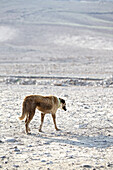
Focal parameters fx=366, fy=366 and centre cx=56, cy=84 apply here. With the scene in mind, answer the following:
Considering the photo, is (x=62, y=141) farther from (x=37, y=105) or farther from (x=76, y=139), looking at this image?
(x=37, y=105)

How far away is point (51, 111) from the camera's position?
9297 millimetres

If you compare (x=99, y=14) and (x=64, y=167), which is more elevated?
(x=99, y=14)

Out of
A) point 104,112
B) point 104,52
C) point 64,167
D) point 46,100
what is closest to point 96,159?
point 64,167

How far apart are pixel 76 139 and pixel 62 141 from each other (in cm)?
38

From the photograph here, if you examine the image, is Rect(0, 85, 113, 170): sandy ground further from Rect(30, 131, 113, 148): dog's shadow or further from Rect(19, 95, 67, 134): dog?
Rect(19, 95, 67, 134): dog

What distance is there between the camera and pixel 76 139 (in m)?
8.31

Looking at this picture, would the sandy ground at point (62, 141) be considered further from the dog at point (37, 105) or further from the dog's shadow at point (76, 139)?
the dog at point (37, 105)

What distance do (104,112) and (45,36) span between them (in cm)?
6408

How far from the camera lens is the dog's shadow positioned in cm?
787

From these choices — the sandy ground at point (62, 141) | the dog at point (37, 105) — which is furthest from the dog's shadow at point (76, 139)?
the dog at point (37, 105)

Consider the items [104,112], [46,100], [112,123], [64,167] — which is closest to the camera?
[64,167]

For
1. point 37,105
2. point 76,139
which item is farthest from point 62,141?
point 37,105

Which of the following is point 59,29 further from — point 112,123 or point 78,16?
point 112,123

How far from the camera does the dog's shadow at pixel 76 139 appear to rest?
7.87 metres
